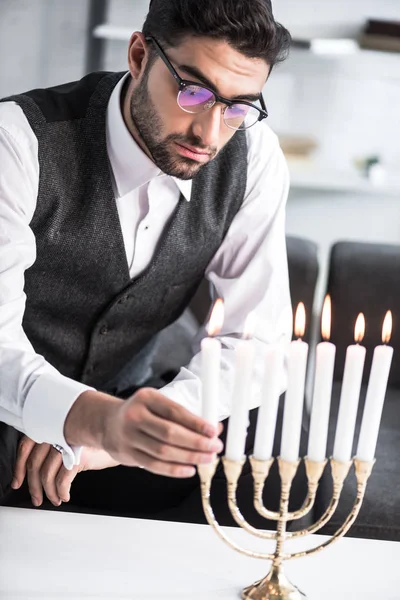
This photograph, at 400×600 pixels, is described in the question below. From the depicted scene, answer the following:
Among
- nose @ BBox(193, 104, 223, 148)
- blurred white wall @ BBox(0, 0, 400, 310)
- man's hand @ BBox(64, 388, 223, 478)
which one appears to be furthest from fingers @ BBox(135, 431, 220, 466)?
blurred white wall @ BBox(0, 0, 400, 310)

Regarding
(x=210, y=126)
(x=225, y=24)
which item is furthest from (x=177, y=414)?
(x=225, y=24)

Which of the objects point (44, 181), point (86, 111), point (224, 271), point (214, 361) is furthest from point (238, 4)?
point (214, 361)

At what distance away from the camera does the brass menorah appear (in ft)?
3.10

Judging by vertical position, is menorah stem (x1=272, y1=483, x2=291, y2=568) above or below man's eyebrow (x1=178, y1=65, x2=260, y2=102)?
below

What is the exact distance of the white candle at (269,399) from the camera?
3.01 feet

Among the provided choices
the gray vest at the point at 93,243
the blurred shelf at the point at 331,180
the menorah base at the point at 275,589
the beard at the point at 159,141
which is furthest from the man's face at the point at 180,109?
the blurred shelf at the point at 331,180

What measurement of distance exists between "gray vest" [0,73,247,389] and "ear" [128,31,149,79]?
0.31ft

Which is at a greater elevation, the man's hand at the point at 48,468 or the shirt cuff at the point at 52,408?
the shirt cuff at the point at 52,408

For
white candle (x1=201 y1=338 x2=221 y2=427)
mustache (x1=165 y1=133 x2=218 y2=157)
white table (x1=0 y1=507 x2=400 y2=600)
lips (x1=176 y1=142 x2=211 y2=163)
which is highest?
mustache (x1=165 y1=133 x2=218 y2=157)

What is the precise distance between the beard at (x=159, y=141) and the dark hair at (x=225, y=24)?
0.10 metres

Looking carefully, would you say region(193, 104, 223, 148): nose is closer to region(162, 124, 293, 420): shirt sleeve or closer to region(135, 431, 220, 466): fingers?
region(162, 124, 293, 420): shirt sleeve

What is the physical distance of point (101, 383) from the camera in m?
1.77

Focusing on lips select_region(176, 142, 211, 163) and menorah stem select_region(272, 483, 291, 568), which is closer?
menorah stem select_region(272, 483, 291, 568)

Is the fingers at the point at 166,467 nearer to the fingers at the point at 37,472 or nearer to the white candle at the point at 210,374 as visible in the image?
the white candle at the point at 210,374
